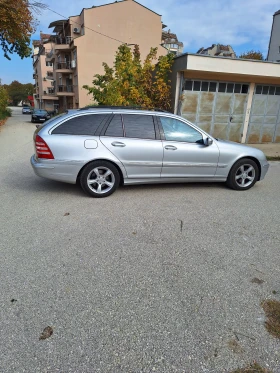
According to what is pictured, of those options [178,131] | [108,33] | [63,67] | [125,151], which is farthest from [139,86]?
[63,67]

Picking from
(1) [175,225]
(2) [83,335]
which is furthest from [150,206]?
(2) [83,335]

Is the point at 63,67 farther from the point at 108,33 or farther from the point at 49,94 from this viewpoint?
the point at 49,94

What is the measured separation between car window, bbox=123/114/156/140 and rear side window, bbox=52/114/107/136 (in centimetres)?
46

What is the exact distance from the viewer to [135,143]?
4.92 m

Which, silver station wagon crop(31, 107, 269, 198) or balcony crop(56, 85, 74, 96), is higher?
balcony crop(56, 85, 74, 96)

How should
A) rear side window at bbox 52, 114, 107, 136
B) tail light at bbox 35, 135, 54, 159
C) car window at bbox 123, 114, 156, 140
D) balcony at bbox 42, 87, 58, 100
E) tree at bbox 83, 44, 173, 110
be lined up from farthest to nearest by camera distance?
balcony at bbox 42, 87, 58, 100 < tree at bbox 83, 44, 173, 110 < car window at bbox 123, 114, 156, 140 < rear side window at bbox 52, 114, 107, 136 < tail light at bbox 35, 135, 54, 159

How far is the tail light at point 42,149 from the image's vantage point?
461 cm

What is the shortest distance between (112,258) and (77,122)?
2.79 metres

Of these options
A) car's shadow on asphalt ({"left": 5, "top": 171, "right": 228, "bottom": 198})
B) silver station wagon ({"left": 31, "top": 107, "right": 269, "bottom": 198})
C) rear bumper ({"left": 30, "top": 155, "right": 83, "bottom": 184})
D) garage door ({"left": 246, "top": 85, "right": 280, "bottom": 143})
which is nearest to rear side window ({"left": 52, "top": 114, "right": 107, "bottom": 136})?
silver station wagon ({"left": 31, "top": 107, "right": 269, "bottom": 198})

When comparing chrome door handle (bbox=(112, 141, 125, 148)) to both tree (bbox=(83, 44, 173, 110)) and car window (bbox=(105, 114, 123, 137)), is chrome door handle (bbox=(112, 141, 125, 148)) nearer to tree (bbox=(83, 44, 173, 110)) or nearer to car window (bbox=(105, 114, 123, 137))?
car window (bbox=(105, 114, 123, 137))

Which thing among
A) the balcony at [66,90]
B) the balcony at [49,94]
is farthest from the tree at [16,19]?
the balcony at [49,94]

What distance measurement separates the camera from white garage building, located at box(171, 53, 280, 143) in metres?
11.0

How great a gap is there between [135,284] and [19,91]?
11659 centimetres

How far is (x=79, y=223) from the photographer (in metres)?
3.91
